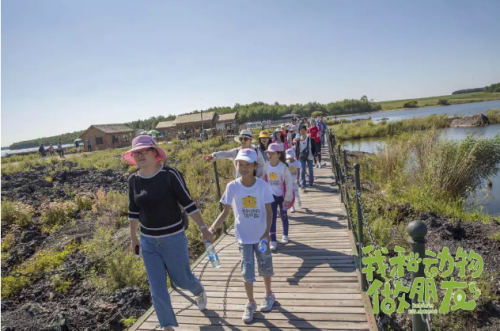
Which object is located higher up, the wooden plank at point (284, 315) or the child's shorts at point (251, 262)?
the child's shorts at point (251, 262)

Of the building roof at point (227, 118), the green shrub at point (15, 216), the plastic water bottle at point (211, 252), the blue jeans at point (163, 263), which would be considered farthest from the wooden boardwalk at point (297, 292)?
the building roof at point (227, 118)

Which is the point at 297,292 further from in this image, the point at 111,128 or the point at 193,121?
the point at 193,121

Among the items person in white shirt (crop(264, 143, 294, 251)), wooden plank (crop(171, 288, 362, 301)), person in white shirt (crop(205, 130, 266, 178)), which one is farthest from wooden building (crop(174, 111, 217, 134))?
wooden plank (crop(171, 288, 362, 301))

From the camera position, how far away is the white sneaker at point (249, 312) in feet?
10.6

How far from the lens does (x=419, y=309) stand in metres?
1.75

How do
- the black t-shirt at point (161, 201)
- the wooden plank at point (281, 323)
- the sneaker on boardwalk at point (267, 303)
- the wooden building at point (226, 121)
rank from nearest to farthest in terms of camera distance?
1. the black t-shirt at point (161, 201)
2. the wooden plank at point (281, 323)
3. the sneaker on boardwalk at point (267, 303)
4. the wooden building at point (226, 121)

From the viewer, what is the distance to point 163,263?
9.91 feet

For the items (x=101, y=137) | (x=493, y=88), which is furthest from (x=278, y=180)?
(x=493, y=88)

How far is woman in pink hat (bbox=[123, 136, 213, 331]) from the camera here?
2.85 metres

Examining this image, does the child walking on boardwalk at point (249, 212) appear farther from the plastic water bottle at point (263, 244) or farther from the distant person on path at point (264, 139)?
the distant person on path at point (264, 139)

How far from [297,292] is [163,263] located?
169 cm

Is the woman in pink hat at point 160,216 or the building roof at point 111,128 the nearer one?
the woman in pink hat at point 160,216

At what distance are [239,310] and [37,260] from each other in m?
6.08

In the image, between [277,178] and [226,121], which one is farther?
[226,121]
